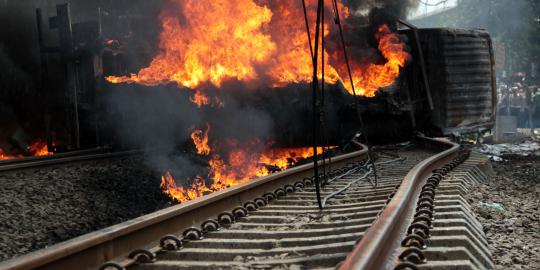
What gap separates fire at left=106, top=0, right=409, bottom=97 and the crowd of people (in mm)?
17285

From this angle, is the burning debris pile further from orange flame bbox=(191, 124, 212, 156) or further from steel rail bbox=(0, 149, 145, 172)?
steel rail bbox=(0, 149, 145, 172)

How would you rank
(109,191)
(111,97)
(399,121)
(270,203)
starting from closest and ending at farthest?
(270,203)
(109,191)
(111,97)
(399,121)

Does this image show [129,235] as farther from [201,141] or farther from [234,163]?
[201,141]

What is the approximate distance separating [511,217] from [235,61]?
25.2 ft

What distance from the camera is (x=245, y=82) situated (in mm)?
11461

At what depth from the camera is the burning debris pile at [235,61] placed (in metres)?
11.1

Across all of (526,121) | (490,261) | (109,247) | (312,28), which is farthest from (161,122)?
(526,121)

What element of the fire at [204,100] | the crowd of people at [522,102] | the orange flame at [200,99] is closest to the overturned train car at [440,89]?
the fire at [204,100]

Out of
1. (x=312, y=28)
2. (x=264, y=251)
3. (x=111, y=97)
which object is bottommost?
(x=264, y=251)

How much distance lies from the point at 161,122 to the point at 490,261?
9.26 meters

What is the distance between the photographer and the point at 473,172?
8055mm

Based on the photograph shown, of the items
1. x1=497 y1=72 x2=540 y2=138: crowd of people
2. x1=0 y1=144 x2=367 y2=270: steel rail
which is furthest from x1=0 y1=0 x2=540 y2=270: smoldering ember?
x1=497 y1=72 x2=540 y2=138: crowd of people

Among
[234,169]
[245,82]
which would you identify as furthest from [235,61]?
[234,169]

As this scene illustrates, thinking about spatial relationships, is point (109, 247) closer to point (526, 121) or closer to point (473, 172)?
point (473, 172)
